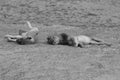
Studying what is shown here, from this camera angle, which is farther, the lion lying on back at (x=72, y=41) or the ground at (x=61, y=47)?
the lion lying on back at (x=72, y=41)

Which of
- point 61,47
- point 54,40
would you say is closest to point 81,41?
point 61,47

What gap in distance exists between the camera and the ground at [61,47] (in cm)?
448

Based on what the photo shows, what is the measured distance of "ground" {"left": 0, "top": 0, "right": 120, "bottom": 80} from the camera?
4.48 m

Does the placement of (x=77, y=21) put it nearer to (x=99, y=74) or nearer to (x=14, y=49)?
(x=14, y=49)

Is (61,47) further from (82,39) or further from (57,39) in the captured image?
(82,39)

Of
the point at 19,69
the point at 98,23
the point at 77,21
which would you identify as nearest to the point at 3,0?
the point at 77,21

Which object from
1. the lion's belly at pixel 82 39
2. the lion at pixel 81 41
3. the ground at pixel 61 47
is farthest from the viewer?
the lion's belly at pixel 82 39

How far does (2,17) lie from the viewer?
9.59m

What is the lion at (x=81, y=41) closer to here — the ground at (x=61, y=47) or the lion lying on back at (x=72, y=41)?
the lion lying on back at (x=72, y=41)

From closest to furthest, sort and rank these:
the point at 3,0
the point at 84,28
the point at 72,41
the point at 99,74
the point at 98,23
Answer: the point at 99,74
the point at 72,41
the point at 84,28
the point at 98,23
the point at 3,0

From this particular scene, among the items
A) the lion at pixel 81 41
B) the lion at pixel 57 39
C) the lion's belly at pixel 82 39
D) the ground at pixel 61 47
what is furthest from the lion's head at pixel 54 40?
the lion's belly at pixel 82 39

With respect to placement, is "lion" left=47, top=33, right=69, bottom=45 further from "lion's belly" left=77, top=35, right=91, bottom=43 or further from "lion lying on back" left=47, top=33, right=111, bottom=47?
"lion's belly" left=77, top=35, right=91, bottom=43

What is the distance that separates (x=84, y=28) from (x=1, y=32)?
2505 mm

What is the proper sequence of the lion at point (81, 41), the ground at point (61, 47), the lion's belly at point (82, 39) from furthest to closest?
the lion's belly at point (82, 39) < the lion at point (81, 41) < the ground at point (61, 47)
